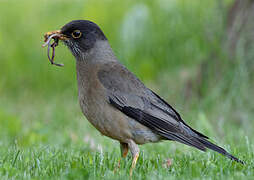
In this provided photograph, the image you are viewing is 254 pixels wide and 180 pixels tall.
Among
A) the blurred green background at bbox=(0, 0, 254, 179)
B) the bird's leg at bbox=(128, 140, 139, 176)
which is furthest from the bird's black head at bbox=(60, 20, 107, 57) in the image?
the blurred green background at bbox=(0, 0, 254, 179)

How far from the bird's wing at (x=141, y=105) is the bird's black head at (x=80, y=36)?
0.40 meters

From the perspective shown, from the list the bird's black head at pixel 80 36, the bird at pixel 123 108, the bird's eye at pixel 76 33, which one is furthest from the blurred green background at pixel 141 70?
the bird's eye at pixel 76 33

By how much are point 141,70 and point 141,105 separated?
4.56 metres

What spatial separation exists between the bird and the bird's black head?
1 cm

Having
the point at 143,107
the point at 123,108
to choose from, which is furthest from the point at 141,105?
the point at 123,108

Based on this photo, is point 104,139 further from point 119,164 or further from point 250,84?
point 250,84

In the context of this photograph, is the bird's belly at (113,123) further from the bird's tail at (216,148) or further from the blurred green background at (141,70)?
the blurred green background at (141,70)

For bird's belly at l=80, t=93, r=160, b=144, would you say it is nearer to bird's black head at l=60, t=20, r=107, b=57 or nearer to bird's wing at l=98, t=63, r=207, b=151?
bird's wing at l=98, t=63, r=207, b=151

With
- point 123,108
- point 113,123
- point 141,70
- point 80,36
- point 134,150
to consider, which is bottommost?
point 134,150

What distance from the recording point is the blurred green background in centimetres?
712

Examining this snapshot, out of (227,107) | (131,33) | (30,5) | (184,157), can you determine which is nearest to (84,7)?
(131,33)

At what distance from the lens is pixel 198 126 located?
7.17 metres

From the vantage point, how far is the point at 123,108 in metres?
4.89

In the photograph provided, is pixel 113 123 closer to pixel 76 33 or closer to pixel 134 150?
pixel 134 150
